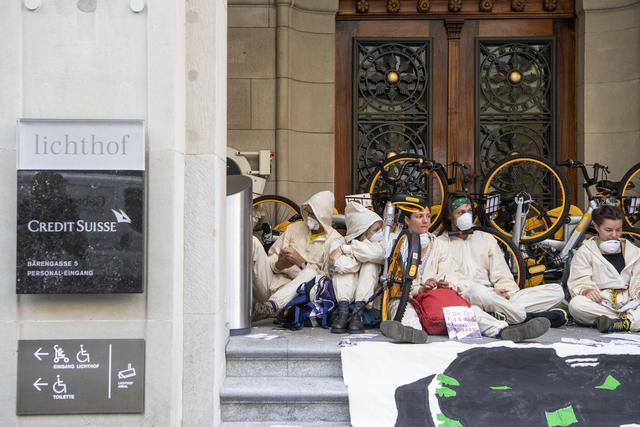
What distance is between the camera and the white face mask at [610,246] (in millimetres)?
6973

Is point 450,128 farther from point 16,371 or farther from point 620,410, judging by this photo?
point 16,371

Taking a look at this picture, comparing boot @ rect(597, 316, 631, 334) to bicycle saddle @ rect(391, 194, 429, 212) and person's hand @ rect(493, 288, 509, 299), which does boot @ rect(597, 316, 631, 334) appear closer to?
person's hand @ rect(493, 288, 509, 299)

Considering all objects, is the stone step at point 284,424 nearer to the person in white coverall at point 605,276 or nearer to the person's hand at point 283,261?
the person's hand at point 283,261

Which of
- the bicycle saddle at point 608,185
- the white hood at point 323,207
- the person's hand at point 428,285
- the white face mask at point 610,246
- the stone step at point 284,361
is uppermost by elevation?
the bicycle saddle at point 608,185

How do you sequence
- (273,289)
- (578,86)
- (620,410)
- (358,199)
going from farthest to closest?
(578,86)
(358,199)
(273,289)
(620,410)

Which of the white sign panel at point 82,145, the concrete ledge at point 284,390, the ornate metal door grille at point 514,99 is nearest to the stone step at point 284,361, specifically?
the concrete ledge at point 284,390

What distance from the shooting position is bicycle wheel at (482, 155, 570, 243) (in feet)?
27.1

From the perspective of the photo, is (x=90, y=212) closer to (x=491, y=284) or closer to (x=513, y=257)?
(x=491, y=284)

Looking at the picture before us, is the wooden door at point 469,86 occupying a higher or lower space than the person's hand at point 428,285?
higher

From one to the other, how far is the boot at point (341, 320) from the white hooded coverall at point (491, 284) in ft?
3.32

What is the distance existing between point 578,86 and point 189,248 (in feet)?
20.1

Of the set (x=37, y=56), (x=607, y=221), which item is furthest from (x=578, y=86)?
(x=37, y=56)

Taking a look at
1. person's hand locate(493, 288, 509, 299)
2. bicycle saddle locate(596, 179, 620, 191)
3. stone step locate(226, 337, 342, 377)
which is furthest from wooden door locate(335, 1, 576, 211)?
stone step locate(226, 337, 342, 377)

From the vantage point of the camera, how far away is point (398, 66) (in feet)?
Result: 32.1
